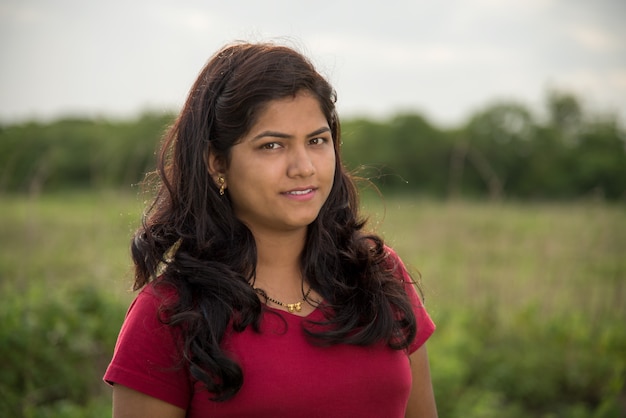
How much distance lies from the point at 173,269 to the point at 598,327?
178 inches

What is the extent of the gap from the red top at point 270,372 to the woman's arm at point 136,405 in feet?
0.08

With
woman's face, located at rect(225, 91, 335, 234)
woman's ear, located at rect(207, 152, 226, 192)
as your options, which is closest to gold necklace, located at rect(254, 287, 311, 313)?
woman's face, located at rect(225, 91, 335, 234)

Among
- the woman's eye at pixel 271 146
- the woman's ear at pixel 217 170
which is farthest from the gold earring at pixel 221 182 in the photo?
the woman's eye at pixel 271 146

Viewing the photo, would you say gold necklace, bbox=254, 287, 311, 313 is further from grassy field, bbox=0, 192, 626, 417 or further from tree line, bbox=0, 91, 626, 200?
tree line, bbox=0, 91, 626, 200

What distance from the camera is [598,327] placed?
5395 millimetres

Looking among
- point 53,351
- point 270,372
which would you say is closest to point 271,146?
point 270,372

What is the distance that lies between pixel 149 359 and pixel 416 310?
2.73 ft

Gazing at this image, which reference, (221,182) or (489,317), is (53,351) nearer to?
(221,182)

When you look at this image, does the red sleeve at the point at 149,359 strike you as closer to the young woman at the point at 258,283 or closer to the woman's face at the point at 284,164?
the young woman at the point at 258,283

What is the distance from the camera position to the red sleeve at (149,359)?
171 cm

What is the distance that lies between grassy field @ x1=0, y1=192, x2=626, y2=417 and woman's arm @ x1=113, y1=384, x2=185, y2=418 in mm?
983

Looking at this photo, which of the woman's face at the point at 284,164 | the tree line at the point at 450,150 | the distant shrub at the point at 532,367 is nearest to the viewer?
the woman's face at the point at 284,164

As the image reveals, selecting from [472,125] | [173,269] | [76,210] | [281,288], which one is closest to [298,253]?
[281,288]

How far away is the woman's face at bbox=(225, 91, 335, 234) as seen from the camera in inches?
72.0
